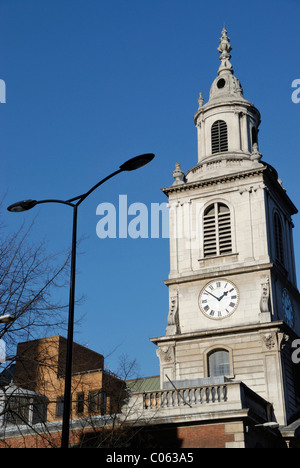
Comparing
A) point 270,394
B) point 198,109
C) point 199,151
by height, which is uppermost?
point 198,109

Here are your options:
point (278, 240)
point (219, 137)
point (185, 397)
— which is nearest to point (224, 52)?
point (219, 137)

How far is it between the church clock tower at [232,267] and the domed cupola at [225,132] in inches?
2.7

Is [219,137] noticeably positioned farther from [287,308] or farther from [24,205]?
[24,205]

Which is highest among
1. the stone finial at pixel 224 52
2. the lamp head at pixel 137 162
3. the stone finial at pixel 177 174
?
the stone finial at pixel 224 52

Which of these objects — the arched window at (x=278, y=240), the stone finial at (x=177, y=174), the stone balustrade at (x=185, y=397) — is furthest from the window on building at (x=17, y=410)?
the stone finial at (x=177, y=174)

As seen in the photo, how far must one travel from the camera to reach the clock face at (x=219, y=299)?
4419cm

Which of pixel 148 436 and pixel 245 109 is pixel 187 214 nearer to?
pixel 245 109

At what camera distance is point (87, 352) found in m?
65.0

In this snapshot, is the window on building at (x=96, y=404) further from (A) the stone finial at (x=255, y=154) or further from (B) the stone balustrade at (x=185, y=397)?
(A) the stone finial at (x=255, y=154)

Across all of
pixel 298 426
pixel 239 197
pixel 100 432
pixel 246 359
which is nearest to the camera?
pixel 100 432

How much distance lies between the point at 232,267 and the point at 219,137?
10.3 m

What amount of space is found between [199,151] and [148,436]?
23.4 m

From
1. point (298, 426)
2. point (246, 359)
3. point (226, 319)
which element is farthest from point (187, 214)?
point (298, 426)

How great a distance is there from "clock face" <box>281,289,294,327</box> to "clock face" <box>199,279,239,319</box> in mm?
3442
